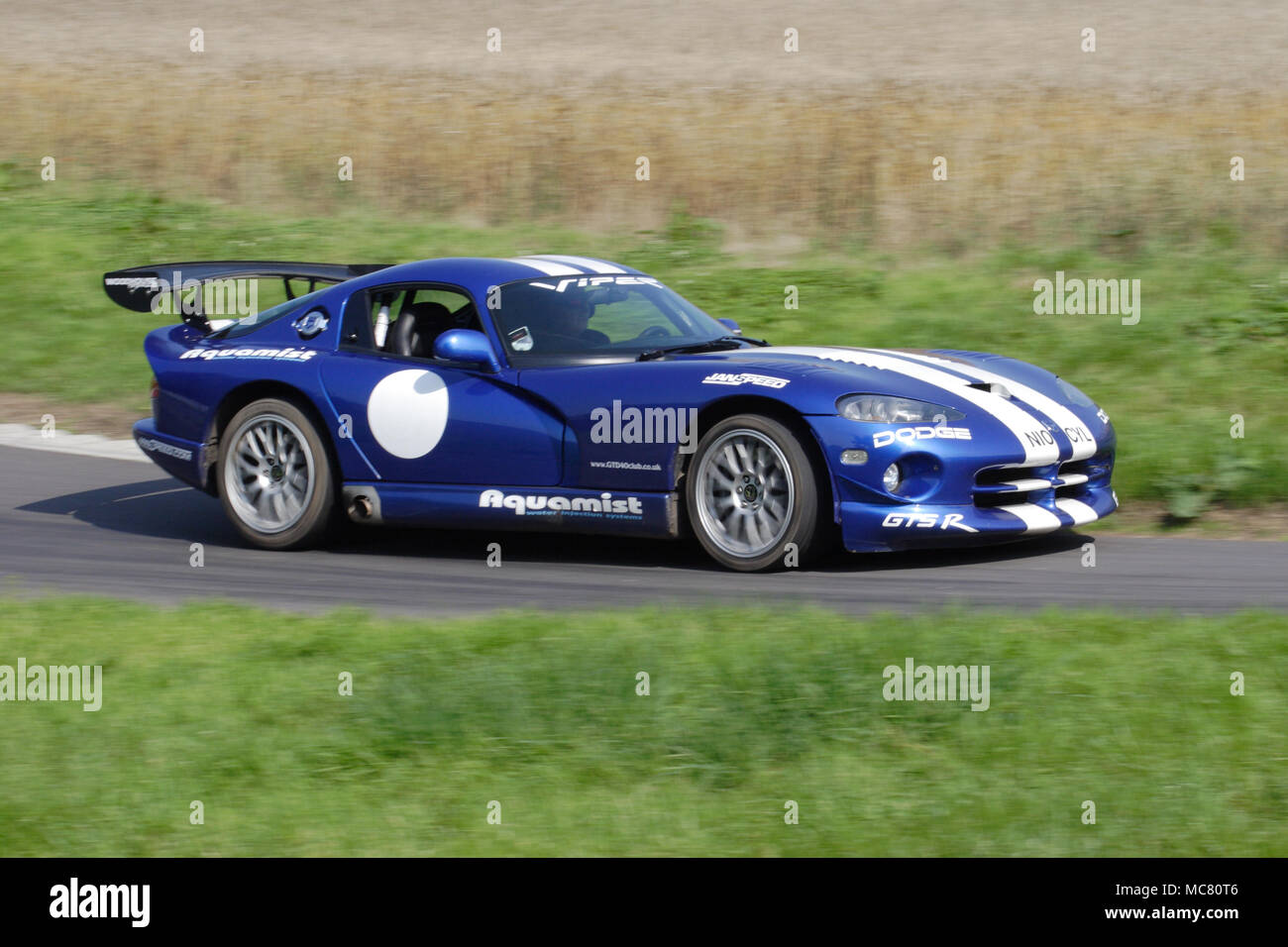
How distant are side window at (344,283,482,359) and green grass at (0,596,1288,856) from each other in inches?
94.6

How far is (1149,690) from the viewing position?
4.80m

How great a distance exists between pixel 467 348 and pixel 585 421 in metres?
0.66

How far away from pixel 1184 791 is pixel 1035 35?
87.7 ft

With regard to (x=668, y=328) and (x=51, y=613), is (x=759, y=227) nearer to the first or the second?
(x=668, y=328)

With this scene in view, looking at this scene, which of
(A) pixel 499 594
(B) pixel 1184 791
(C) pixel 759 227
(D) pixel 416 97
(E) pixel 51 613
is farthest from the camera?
(D) pixel 416 97

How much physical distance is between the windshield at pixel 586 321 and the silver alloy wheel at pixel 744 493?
33.4 inches

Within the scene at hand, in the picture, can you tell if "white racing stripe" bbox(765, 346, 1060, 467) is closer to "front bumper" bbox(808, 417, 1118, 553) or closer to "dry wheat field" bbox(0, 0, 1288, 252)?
"front bumper" bbox(808, 417, 1118, 553)

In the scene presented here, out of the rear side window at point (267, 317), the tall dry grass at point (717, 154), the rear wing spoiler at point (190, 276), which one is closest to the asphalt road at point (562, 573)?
the rear side window at point (267, 317)

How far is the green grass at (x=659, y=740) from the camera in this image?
3.89 m

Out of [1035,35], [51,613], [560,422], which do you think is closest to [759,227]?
[560,422]

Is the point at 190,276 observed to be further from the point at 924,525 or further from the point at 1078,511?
the point at 1078,511

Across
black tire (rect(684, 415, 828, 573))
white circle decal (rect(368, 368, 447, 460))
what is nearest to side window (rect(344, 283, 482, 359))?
white circle decal (rect(368, 368, 447, 460))

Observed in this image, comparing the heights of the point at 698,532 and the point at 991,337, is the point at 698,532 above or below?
below

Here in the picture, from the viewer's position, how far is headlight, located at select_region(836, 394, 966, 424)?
6.91 metres
